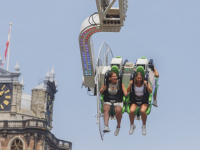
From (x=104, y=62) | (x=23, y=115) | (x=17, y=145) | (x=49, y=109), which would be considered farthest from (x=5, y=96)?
(x=104, y=62)

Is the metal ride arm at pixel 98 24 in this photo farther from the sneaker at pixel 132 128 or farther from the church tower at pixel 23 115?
→ the church tower at pixel 23 115

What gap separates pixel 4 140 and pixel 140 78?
80.6 m

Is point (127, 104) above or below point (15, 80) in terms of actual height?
below

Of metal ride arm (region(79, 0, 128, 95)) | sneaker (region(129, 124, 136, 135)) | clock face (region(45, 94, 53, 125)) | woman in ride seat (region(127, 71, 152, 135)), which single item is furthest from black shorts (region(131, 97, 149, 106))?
clock face (region(45, 94, 53, 125))

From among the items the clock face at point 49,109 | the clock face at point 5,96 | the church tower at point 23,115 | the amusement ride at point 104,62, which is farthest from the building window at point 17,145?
the amusement ride at point 104,62

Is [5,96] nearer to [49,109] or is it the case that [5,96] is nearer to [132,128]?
[49,109]

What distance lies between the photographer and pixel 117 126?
229 feet

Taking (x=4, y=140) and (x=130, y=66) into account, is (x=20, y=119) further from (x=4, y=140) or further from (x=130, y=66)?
(x=130, y=66)

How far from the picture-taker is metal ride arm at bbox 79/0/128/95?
66.6 metres

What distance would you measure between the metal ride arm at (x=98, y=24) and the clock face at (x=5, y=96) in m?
81.5

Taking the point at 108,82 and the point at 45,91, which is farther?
the point at 45,91

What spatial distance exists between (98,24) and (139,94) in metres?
5.77

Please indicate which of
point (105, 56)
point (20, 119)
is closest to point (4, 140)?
point (20, 119)

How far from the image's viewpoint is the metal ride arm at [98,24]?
66.6 m
